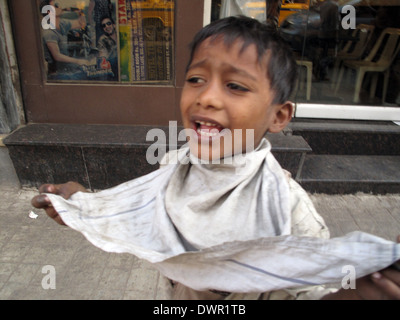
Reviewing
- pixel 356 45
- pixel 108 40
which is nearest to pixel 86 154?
pixel 108 40

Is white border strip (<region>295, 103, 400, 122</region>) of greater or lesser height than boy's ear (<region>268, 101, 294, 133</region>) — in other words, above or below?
below

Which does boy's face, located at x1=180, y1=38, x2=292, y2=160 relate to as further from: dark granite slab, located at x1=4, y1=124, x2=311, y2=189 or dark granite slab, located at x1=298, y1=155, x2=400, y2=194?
dark granite slab, located at x1=298, y1=155, x2=400, y2=194

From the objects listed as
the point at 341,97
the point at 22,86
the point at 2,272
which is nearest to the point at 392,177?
the point at 341,97

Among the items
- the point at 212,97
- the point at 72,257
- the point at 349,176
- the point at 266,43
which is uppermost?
the point at 266,43

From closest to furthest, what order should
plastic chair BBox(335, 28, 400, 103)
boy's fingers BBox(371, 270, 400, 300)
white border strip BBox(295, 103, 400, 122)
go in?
boy's fingers BBox(371, 270, 400, 300), white border strip BBox(295, 103, 400, 122), plastic chair BBox(335, 28, 400, 103)

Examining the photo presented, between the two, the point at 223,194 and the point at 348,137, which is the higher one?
the point at 223,194

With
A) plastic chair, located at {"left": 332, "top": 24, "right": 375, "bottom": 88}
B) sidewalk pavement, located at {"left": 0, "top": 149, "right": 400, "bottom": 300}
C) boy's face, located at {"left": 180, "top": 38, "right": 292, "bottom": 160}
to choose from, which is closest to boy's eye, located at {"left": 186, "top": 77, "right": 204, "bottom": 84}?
boy's face, located at {"left": 180, "top": 38, "right": 292, "bottom": 160}

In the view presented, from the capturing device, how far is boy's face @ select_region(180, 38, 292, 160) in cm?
104

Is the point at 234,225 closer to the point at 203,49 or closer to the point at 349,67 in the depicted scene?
the point at 203,49

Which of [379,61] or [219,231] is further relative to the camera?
[379,61]

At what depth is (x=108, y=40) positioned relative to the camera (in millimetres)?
3686

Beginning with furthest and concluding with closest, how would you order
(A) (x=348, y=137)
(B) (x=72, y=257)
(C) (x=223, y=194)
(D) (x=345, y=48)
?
1. (D) (x=345, y=48)
2. (A) (x=348, y=137)
3. (B) (x=72, y=257)
4. (C) (x=223, y=194)

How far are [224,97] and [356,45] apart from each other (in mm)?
4482

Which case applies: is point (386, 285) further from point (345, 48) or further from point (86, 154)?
point (345, 48)
